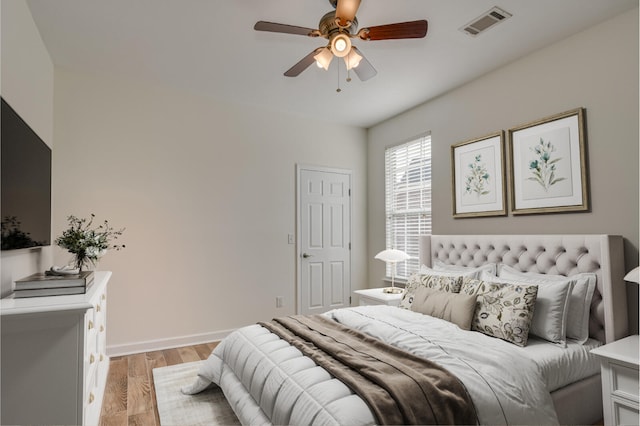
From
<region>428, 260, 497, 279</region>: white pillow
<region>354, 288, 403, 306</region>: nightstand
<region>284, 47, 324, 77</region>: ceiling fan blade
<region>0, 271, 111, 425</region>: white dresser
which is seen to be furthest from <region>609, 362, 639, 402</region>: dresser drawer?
<region>0, 271, 111, 425</region>: white dresser

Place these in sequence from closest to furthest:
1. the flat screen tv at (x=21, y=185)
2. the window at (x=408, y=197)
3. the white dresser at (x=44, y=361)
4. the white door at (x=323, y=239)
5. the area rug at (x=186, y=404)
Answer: the white dresser at (x=44, y=361)
the flat screen tv at (x=21, y=185)
the area rug at (x=186, y=404)
the window at (x=408, y=197)
the white door at (x=323, y=239)

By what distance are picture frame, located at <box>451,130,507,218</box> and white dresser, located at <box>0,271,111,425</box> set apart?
10.5ft

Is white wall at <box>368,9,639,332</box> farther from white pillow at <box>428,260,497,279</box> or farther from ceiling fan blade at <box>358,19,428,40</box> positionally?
ceiling fan blade at <box>358,19,428,40</box>

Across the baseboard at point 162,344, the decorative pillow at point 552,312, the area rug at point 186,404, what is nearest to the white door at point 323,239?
the baseboard at point 162,344

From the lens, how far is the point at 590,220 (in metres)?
2.62

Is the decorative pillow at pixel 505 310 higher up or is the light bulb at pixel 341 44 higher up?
the light bulb at pixel 341 44

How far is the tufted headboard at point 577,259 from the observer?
234 cm

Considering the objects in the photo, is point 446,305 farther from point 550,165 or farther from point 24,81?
point 24,81

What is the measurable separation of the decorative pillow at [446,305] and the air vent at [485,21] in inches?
77.3

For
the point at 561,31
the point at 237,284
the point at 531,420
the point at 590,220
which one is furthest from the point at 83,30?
the point at 590,220

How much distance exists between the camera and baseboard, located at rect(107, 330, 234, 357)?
11.5 ft

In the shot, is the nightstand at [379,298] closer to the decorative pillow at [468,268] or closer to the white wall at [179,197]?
the decorative pillow at [468,268]

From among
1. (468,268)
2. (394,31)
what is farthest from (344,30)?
(468,268)

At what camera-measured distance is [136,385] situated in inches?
112
